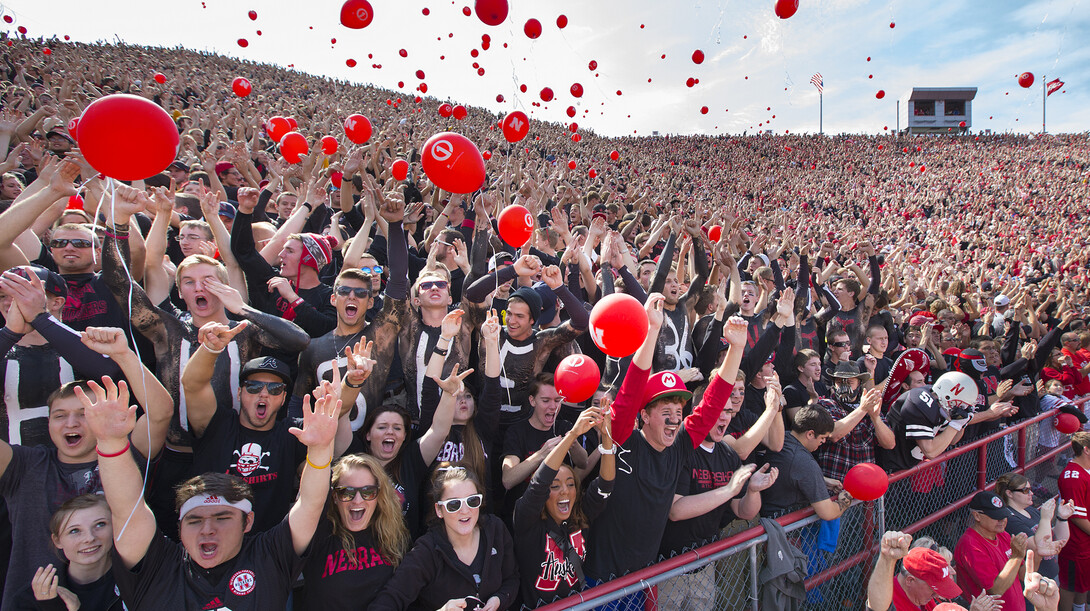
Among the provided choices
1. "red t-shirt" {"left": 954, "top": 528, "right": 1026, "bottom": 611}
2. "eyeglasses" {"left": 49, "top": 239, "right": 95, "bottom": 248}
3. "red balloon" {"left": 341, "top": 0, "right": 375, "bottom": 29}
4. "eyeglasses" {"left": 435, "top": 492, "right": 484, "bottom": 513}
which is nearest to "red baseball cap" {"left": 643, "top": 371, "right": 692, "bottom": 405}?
"eyeglasses" {"left": 435, "top": 492, "right": 484, "bottom": 513}

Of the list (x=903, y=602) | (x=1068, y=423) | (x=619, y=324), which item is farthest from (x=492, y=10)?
(x=1068, y=423)

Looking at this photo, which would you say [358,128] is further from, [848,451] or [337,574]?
[848,451]

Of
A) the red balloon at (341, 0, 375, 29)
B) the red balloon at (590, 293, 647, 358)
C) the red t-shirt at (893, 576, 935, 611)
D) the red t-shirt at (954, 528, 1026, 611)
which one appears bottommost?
the red t-shirt at (954, 528, 1026, 611)

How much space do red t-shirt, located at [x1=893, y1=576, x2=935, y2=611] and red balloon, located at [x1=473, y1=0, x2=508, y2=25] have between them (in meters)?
4.88

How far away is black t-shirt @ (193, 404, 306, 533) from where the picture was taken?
2.70m

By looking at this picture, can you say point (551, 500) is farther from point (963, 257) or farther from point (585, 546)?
point (963, 257)

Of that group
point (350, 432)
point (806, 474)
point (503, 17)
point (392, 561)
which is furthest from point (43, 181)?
point (806, 474)

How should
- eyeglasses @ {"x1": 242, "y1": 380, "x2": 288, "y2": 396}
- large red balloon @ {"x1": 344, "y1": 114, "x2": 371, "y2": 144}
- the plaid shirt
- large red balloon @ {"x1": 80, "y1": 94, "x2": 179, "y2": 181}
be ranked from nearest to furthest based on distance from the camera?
large red balloon @ {"x1": 80, "y1": 94, "x2": 179, "y2": 181}
eyeglasses @ {"x1": 242, "y1": 380, "x2": 288, "y2": 396}
the plaid shirt
large red balloon @ {"x1": 344, "y1": 114, "x2": 371, "y2": 144}

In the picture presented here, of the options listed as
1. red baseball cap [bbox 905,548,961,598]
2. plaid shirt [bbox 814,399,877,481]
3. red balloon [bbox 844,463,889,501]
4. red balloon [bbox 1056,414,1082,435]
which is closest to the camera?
red baseball cap [bbox 905,548,961,598]

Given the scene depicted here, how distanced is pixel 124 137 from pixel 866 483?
13.5 ft

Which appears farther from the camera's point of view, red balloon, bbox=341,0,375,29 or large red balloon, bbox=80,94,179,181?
red balloon, bbox=341,0,375,29

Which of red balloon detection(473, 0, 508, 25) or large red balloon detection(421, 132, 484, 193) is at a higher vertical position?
red balloon detection(473, 0, 508, 25)

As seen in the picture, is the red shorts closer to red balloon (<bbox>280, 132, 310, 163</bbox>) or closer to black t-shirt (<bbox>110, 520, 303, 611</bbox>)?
black t-shirt (<bbox>110, 520, 303, 611</bbox>)

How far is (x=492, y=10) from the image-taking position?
4727mm
